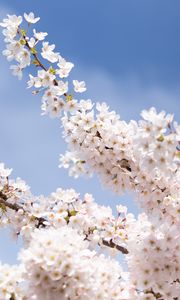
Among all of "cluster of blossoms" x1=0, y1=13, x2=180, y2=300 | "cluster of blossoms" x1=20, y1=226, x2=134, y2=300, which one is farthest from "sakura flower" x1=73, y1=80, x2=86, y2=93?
"cluster of blossoms" x1=20, y1=226, x2=134, y2=300

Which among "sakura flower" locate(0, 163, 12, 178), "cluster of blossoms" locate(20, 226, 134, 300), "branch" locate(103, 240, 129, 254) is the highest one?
"sakura flower" locate(0, 163, 12, 178)

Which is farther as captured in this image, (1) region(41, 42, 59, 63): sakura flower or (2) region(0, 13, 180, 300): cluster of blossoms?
(1) region(41, 42, 59, 63): sakura flower

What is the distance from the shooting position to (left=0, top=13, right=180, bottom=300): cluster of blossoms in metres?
7.18

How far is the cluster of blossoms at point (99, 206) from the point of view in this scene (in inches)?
283

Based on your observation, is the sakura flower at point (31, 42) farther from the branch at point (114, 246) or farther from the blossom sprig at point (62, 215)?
the branch at point (114, 246)

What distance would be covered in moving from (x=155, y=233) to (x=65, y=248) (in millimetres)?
1518

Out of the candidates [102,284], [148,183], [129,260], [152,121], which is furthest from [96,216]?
[152,121]

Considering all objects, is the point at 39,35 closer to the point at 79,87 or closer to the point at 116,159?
the point at 79,87

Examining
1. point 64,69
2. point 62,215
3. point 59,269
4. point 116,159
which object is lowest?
point 59,269

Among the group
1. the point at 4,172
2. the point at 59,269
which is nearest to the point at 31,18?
the point at 4,172

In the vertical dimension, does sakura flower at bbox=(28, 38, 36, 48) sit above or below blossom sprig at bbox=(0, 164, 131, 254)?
above

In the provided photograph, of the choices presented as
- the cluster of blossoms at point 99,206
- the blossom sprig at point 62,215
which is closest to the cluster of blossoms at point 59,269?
the cluster of blossoms at point 99,206

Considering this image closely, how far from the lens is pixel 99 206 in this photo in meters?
10.0

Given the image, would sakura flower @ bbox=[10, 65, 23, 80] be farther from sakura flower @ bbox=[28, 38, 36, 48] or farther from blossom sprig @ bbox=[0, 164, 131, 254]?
blossom sprig @ bbox=[0, 164, 131, 254]
